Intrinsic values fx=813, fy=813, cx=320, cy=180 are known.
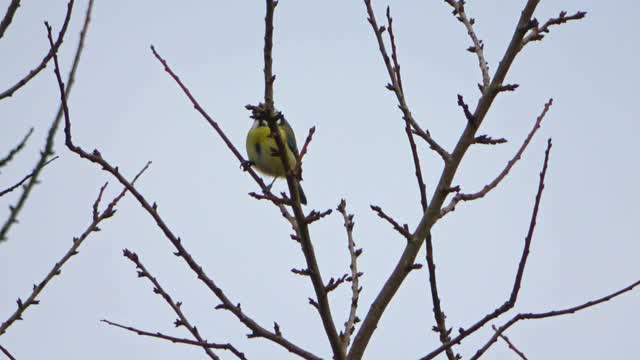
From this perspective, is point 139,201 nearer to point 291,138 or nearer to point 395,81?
point 395,81

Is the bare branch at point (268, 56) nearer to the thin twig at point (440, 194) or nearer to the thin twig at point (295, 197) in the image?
the thin twig at point (295, 197)

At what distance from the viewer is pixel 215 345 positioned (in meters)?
2.58

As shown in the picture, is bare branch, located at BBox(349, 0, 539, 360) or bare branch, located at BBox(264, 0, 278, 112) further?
bare branch, located at BBox(349, 0, 539, 360)

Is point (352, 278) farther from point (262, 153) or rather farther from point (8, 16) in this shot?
point (262, 153)

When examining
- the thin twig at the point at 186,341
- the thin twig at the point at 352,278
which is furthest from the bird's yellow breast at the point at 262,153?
the thin twig at the point at 186,341

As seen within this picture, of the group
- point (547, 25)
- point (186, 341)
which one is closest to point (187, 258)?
point (186, 341)

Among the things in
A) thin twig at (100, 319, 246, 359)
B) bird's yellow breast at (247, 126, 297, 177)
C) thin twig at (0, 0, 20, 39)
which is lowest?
thin twig at (100, 319, 246, 359)

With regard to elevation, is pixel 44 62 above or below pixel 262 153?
below

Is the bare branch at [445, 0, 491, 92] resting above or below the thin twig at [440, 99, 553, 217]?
above

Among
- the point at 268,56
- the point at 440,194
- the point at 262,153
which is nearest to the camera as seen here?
the point at 268,56

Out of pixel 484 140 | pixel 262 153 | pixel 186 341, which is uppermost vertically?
pixel 262 153

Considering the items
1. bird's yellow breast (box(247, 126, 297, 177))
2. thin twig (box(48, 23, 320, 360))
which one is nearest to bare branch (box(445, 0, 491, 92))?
thin twig (box(48, 23, 320, 360))

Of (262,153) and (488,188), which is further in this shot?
(262,153)

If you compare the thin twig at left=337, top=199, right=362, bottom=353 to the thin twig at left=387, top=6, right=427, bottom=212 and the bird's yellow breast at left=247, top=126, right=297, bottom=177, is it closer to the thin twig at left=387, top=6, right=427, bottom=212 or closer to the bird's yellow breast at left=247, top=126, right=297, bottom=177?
the thin twig at left=387, top=6, right=427, bottom=212
